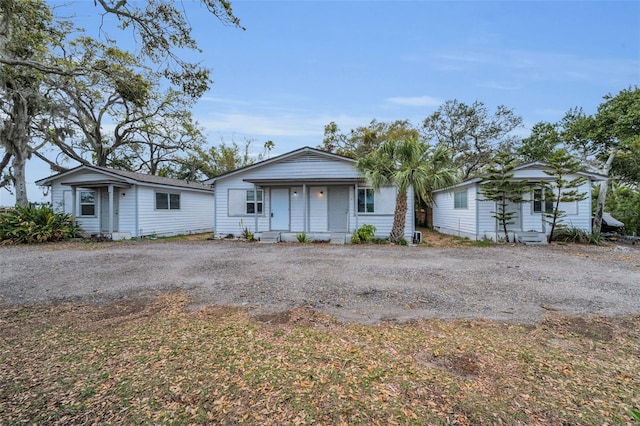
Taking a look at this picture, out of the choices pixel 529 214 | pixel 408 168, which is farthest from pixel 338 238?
pixel 529 214

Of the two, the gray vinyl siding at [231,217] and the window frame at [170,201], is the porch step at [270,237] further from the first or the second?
the window frame at [170,201]

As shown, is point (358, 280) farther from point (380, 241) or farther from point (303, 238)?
point (303, 238)

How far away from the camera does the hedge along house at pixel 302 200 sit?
1278cm

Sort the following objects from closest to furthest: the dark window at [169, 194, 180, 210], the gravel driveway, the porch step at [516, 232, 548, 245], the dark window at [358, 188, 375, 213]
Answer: the gravel driveway → the porch step at [516, 232, 548, 245] → the dark window at [358, 188, 375, 213] → the dark window at [169, 194, 180, 210]

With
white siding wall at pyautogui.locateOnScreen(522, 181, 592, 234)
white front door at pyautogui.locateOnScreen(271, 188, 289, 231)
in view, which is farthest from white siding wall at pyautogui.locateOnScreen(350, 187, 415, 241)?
white siding wall at pyautogui.locateOnScreen(522, 181, 592, 234)

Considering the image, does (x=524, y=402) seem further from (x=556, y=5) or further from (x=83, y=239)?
(x=83, y=239)

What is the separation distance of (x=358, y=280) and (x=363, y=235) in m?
6.33

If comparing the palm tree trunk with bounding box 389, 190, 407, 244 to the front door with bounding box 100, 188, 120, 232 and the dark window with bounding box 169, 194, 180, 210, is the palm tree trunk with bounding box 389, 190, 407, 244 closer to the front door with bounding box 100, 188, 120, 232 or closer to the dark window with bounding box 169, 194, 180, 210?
the dark window with bounding box 169, 194, 180, 210

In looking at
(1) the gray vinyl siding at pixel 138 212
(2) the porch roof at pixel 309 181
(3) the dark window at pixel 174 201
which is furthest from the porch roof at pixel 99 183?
(2) the porch roof at pixel 309 181

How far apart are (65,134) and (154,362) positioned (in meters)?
22.5

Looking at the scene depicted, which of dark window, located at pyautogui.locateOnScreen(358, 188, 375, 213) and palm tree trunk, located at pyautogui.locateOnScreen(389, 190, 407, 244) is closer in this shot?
palm tree trunk, located at pyautogui.locateOnScreen(389, 190, 407, 244)

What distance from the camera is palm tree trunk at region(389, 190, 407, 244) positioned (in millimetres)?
11492

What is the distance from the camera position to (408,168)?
35.2ft

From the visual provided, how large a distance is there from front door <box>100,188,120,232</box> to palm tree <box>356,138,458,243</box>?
461 inches
